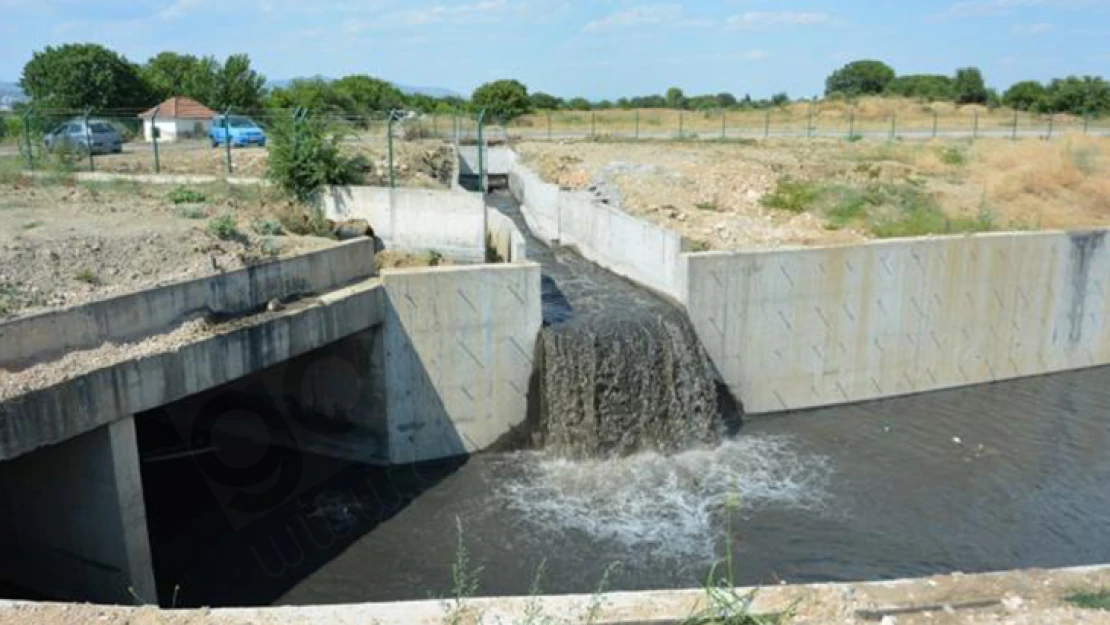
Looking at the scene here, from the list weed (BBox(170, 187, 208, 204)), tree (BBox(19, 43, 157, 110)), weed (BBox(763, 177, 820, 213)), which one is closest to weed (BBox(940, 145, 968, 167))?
weed (BBox(763, 177, 820, 213))

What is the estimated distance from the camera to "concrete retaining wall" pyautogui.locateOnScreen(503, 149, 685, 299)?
16.1m

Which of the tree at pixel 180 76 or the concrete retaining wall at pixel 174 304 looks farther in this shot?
the tree at pixel 180 76

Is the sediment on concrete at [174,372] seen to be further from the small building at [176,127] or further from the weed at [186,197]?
the small building at [176,127]

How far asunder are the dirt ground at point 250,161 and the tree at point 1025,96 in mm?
45406

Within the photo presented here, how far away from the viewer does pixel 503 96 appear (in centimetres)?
5753

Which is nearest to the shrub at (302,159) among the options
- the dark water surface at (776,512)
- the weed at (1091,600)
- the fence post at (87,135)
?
the fence post at (87,135)

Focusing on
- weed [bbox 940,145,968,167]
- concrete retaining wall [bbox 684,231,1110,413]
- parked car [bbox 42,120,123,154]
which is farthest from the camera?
weed [bbox 940,145,968,167]

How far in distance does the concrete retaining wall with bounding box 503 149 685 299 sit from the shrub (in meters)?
5.37

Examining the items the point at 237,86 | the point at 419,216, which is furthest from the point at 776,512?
the point at 237,86

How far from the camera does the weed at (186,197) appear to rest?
1645 cm


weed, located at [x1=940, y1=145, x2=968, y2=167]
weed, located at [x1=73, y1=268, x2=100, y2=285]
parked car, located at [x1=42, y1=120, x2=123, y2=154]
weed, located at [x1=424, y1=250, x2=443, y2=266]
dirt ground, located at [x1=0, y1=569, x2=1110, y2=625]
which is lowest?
dirt ground, located at [x1=0, y1=569, x2=1110, y2=625]

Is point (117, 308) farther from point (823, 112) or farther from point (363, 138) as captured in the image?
point (823, 112)

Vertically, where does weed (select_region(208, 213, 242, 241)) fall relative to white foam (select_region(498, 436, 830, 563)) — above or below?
above

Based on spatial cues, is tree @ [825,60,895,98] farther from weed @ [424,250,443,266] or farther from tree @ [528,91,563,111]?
weed @ [424,250,443,266]
